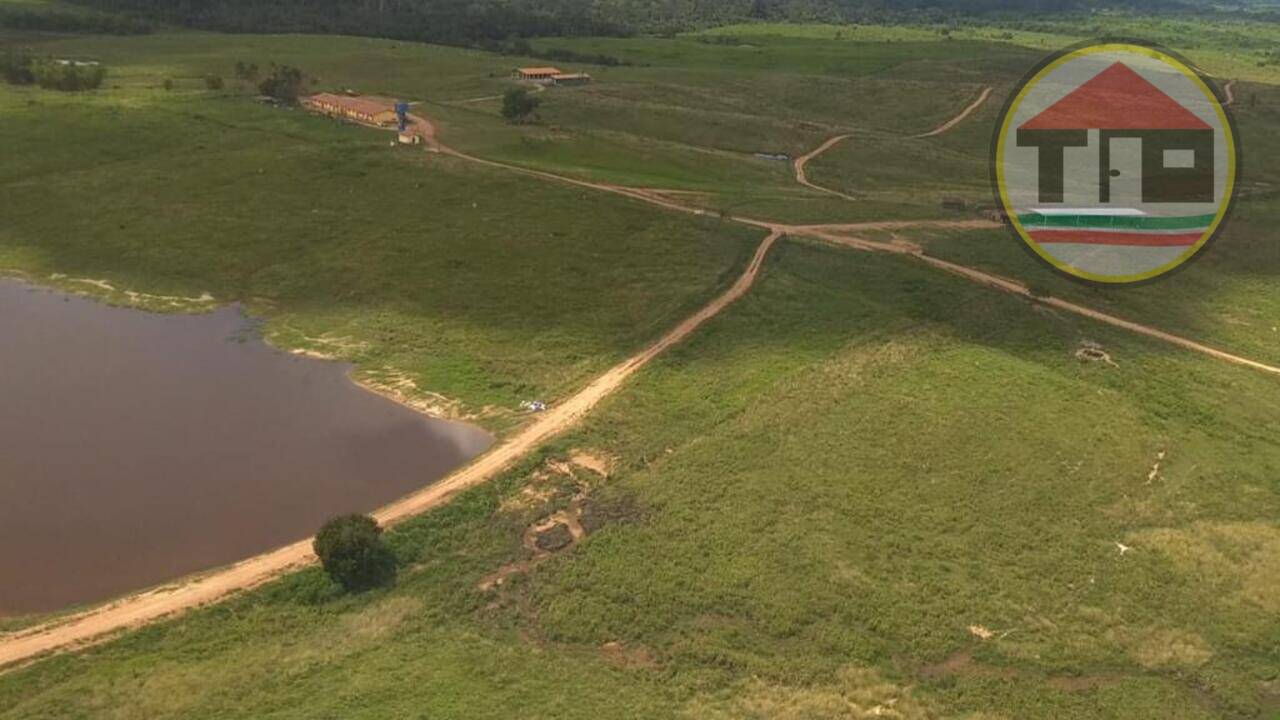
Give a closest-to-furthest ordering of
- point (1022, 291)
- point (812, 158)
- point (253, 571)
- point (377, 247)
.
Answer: point (253, 571) → point (1022, 291) → point (377, 247) → point (812, 158)

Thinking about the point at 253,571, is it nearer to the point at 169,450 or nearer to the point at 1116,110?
the point at 169,450

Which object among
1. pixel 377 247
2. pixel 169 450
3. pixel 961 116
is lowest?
pixel 169 450

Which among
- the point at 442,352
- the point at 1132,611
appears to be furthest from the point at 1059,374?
the point at 442,352

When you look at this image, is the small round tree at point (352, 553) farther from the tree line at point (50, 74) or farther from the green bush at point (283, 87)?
the tree line at point (50, 74)

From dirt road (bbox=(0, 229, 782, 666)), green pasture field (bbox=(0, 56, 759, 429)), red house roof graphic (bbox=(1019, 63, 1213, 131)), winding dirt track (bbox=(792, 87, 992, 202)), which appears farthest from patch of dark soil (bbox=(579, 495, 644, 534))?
red house roof graphic (bbox=(1019, 63, 1213, 131))

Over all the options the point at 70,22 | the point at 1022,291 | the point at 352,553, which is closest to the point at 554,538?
the point at 352,553
